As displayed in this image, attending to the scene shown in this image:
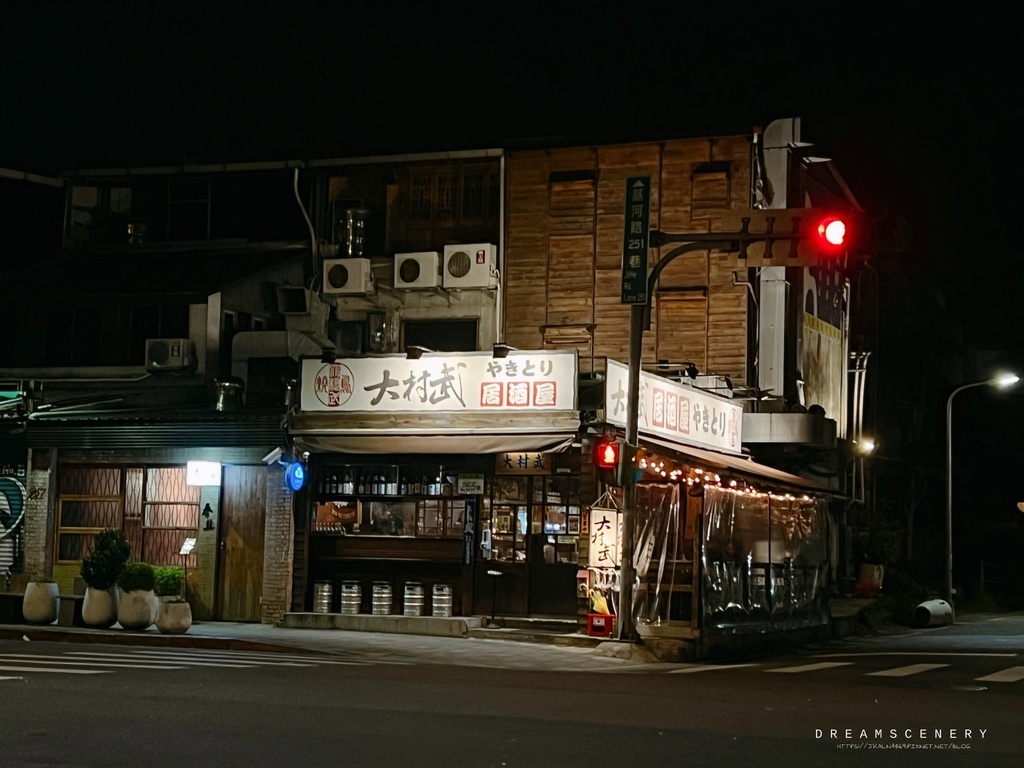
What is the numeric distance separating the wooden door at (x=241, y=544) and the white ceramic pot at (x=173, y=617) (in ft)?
9.39

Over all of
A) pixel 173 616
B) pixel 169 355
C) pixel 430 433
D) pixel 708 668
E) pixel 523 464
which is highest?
pixel 169 355

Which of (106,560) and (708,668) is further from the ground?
(106,560)

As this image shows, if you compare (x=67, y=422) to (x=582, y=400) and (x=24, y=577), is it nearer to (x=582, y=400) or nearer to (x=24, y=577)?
(x=24, y=577)

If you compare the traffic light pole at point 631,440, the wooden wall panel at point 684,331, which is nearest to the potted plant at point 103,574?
the traffic light pole at point 631,440

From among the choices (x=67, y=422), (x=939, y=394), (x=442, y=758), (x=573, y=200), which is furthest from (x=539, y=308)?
(x=939, y=394)

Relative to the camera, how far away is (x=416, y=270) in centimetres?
2700

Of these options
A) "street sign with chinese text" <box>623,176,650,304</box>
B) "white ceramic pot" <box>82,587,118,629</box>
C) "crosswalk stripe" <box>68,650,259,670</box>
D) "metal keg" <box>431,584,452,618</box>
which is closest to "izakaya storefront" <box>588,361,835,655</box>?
"street sign with chinese text" <box>623,176,650,304</box>

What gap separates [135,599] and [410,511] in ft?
17.1

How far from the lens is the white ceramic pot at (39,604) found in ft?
74.1

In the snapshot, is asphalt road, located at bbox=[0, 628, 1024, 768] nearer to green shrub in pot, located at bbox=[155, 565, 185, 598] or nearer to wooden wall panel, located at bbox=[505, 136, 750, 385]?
green shrub in pot, located at bbox=[155, 565, 185, 598]

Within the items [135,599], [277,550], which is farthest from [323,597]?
[135,599]

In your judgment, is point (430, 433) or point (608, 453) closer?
point (608, 453)

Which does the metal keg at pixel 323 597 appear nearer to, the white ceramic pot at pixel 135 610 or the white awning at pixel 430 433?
the white awning at pixel 430 433

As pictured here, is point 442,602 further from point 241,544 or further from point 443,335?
point 443,335
